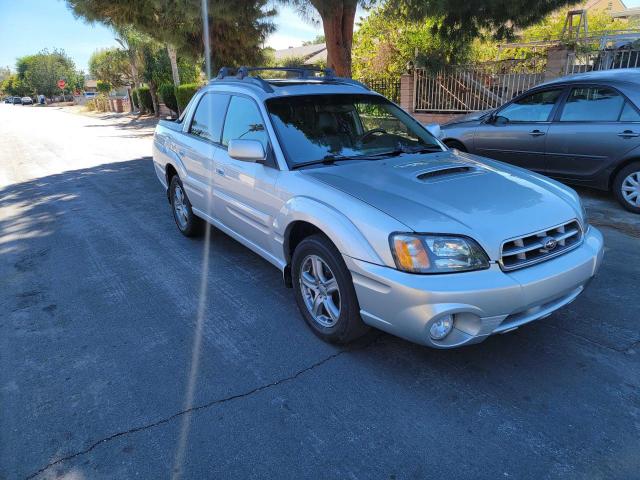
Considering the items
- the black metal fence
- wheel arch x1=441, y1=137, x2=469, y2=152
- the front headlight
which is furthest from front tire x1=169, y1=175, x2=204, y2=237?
the black metal fence

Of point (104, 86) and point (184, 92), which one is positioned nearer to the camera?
A: point (184, 92)

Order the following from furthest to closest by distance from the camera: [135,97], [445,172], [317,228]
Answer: [135,97] → [445,172] → [317,228]

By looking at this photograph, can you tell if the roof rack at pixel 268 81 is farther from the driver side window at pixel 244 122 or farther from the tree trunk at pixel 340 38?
the tree trunk at pixel 340 38

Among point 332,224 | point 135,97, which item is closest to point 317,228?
point 332,224

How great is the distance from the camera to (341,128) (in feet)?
13.1

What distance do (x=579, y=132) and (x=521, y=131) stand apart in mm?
830

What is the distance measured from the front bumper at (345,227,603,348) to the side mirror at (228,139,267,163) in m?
1.16

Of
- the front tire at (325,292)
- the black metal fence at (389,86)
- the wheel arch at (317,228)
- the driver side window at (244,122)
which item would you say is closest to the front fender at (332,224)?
the wheel arch at (317,228)

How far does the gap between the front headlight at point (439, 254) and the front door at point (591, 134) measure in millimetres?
4506

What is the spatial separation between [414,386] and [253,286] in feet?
6.39

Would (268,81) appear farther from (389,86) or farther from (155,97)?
(155,97)

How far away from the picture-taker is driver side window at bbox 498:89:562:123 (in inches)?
264

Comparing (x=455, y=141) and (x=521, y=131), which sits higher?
(x=521, y=131)

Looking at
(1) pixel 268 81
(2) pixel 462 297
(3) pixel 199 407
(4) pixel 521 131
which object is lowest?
(3) pixel 199 407
